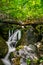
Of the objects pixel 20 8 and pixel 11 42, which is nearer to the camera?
pixel 20 8

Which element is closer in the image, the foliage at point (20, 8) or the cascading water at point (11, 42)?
the foliage at point (20, 8)

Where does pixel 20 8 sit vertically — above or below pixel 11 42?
above

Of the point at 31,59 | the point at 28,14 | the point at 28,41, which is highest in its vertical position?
the point at 28,14

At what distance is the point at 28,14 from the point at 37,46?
14.9ft

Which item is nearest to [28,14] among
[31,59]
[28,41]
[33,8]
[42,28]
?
[33,8]

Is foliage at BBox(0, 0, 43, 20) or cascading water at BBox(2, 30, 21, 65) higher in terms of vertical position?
foliage at BBox(0, 0, 43, 20)

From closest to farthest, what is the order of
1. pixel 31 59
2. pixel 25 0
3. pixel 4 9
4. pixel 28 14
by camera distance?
pixel 25 0, pixel 4 9, pixel 28 14, pixel 31 59

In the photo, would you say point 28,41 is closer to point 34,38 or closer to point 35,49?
point 34,38

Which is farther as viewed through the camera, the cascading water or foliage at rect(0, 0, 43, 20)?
the cascading water

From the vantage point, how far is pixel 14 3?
5.16m

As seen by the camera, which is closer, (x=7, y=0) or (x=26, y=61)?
(x=7, y=0)

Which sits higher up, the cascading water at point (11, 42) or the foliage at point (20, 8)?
the foliage at point (20, 8)

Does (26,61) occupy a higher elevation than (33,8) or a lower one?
lower

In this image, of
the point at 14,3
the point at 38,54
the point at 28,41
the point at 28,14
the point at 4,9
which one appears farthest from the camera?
the point at 28,41
